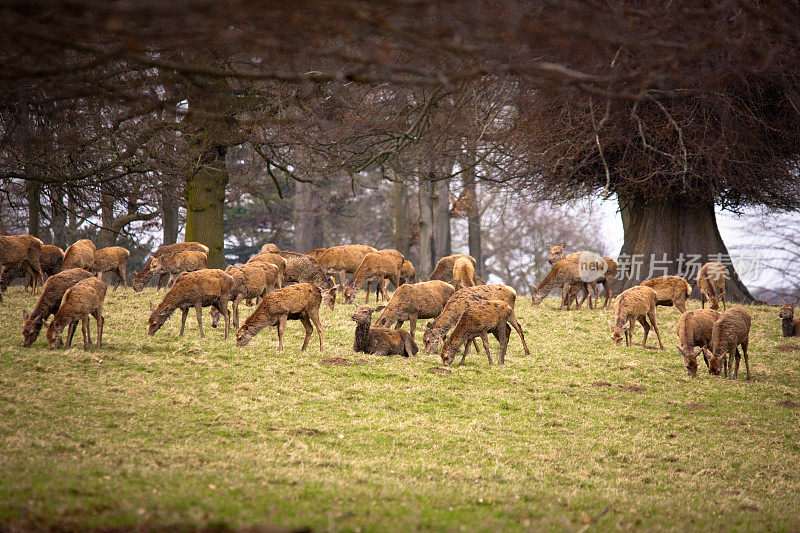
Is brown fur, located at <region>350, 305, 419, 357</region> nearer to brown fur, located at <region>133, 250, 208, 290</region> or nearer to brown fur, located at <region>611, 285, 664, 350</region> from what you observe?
brown fur, located at <region>611, 285, 664, 350</region>

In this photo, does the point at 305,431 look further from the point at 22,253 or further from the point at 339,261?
the point at 22,253

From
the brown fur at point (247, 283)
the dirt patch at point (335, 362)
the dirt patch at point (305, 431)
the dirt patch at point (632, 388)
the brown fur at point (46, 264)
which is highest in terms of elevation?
the brown fur at point (46, 264)

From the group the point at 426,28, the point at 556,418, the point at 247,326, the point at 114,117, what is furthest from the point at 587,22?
the point at 114,117

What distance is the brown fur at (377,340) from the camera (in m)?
13.0

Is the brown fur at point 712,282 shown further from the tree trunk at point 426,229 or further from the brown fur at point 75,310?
the brown fur at point 75,310

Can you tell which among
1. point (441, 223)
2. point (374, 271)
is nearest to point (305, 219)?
point (441, 223)

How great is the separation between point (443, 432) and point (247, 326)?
16.0ft

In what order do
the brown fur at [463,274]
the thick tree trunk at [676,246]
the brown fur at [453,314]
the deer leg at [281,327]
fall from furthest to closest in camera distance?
the thick tree trunk at [676,246]
the brown fur at [463,274]
the brown fur at [453,314]
the deer leg at [281,327]

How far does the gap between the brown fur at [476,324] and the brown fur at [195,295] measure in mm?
4177

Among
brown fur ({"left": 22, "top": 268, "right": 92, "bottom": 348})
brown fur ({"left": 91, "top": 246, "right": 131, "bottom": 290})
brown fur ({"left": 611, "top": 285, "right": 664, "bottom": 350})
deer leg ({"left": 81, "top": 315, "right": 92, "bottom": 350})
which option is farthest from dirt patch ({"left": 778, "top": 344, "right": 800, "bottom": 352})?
brown fur ({"left": 91, "top": 246, "right": 131, "bottom": 290})

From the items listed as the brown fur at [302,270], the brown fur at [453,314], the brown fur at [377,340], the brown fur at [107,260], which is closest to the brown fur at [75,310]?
the brown fur at [377,340]

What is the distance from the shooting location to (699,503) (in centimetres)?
717

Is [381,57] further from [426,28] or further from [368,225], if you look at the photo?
[368,225]

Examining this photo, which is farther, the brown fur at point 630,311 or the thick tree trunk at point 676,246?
the thick tree trunk at point 676,246
